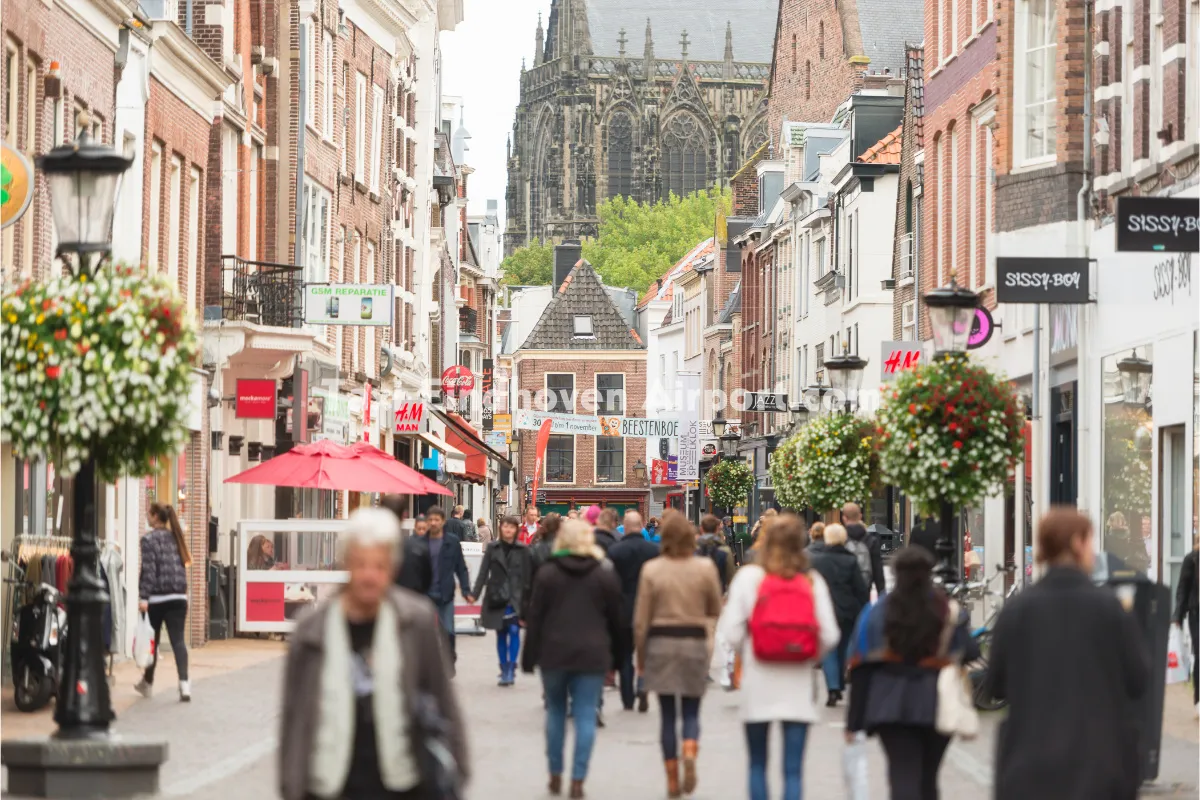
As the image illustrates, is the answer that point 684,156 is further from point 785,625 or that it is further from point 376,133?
point 785,625

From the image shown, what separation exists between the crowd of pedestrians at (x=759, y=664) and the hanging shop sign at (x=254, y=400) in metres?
9.57

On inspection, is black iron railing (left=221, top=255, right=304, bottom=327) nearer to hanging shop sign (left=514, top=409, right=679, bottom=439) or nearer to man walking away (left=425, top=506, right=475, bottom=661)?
man walking away (left=425, top=506, right=475, bottom=661)

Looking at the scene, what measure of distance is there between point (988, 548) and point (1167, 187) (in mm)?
10332

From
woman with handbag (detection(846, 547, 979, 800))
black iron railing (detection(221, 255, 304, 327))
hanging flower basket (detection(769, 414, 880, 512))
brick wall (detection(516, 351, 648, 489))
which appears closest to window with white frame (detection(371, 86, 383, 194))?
black iron railing (detection(221, 255, 304, 327))

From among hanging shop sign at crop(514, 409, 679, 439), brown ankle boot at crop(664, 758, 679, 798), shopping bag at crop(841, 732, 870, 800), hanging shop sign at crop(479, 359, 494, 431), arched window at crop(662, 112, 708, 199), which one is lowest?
brown ankle boot at crop(664, 758, 679, 798)

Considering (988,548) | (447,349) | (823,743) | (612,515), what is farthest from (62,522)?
(447,349)

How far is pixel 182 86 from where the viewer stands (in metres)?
24.7

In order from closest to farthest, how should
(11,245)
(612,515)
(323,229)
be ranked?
(11,245), (612,515), (323,229)

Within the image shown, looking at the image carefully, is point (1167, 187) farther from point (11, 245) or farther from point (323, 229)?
point (323, 229)

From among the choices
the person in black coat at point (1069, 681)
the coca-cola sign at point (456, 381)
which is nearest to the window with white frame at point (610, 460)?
the coca-cola sign at point (456, 381)

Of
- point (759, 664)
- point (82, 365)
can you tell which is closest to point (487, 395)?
point (82, 365)

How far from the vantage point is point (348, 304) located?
2905 centimetres

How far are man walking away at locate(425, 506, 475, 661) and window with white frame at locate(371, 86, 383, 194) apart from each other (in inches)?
855

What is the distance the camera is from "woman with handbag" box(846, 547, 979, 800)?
30.7 ft
